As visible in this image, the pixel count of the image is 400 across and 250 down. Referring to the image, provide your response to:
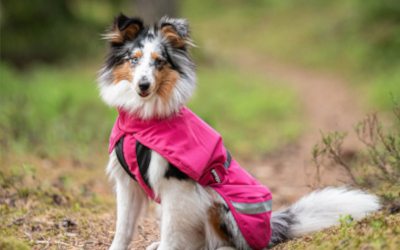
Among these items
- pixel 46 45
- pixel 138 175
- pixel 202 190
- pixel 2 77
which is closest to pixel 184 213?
pixel 202 190

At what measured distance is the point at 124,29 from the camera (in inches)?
134

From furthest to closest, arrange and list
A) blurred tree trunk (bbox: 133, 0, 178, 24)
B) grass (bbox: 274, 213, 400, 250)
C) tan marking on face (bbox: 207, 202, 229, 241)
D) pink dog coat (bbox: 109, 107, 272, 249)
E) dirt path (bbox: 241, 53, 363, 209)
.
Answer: blurred tree trunk (bbox: 133, 0, 178, 24) → dirt path (bbox: 241, 53, 363, 209) → tan marking on face (bbox: 207, 202, 229, 241) → pink dog coat (bbox: 109, 107, 272, 249) → grass (bbox: 274, 213, 400, 250)

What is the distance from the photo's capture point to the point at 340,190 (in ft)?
12.0

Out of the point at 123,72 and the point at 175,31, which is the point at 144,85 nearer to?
the point at 123,72

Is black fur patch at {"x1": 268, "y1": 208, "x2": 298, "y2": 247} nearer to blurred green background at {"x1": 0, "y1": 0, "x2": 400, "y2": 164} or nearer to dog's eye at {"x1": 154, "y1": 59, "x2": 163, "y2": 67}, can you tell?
blurred green background at {"x1": 0, "y1": 0, "x2": 400, "y2": 164}

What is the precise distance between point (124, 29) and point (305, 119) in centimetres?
668

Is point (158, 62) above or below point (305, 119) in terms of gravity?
below

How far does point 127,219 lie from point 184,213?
0.51m

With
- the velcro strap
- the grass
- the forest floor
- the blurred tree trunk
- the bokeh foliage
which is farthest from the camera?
the bokeh foliage

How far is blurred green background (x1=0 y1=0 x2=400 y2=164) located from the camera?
6.88 metres

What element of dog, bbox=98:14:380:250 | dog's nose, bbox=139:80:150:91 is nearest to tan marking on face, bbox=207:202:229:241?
dog, bbox=98:14:380:250

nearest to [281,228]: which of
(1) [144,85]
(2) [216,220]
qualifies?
(2) [216,220]

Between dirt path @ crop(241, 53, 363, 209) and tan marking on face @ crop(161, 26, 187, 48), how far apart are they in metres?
1.71

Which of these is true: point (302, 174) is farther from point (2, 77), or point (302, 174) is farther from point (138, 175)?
point (2, 77)
